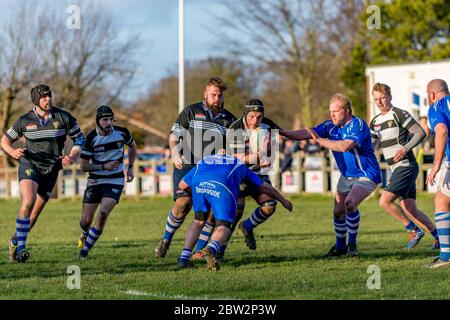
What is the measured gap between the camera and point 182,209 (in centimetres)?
1182

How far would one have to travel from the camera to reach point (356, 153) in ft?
39.7

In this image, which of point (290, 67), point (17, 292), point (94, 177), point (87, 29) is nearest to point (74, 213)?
point (94, 177)

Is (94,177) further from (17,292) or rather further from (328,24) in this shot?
(328,24)

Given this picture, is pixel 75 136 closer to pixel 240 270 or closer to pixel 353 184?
pixel 240 270

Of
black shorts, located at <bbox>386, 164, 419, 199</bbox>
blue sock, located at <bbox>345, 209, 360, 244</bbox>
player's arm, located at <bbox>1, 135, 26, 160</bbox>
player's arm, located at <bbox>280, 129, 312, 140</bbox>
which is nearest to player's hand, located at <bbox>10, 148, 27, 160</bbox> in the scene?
player's arm, located at <bbox>1, 135, 26, 160</bbox>

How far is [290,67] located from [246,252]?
36781 millimetres

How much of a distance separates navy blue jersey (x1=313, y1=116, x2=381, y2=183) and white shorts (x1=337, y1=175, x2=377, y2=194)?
0.14ft

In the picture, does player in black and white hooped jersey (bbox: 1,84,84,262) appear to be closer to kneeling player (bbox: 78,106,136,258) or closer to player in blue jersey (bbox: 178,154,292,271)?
kneeling player (bbox: 78,106,136,258)

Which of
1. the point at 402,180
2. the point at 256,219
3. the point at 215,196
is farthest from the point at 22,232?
the point at 402,180

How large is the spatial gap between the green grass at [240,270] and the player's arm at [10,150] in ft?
4.73

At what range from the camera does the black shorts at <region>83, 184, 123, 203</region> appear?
499 inches

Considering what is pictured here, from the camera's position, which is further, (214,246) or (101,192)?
(101,192)

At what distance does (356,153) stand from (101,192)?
11.8 feet
